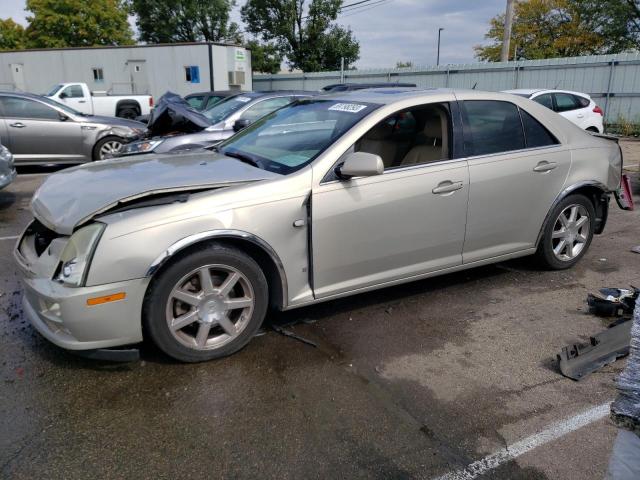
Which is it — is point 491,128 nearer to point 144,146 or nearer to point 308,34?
point 144,146

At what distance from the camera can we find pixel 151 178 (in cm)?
336

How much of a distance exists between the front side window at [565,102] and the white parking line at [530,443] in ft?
37.7

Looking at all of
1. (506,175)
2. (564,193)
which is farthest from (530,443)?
(564,193)

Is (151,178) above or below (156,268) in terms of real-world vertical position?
above

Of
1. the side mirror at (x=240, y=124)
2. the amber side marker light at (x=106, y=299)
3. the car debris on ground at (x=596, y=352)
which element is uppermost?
the side mirror at (x=240, y=124)

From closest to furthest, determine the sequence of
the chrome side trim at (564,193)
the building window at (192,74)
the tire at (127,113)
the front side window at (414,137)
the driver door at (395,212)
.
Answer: the driver door at (395,212) < the front side window at (414,137) < the chrome side trim at (564,193) < the tire at (127,113) < the building window at (192,74)

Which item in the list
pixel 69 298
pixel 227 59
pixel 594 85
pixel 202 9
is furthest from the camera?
pixel 202 9

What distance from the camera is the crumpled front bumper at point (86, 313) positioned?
9.20 feet

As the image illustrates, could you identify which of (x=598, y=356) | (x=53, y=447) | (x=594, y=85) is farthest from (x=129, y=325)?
(x=594, y=85)

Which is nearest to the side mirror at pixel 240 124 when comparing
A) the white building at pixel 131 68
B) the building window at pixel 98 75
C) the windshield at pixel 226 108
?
the windshield at pixel 226 108

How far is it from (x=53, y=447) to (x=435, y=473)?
1.80m

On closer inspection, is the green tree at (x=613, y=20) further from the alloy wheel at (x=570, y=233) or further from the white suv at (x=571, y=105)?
the alloy wheel at (x=570, y=233)

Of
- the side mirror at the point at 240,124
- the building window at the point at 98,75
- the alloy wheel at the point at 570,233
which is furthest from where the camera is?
the building window at the point at 98,75

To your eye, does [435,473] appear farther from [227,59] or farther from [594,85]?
[227,59]
